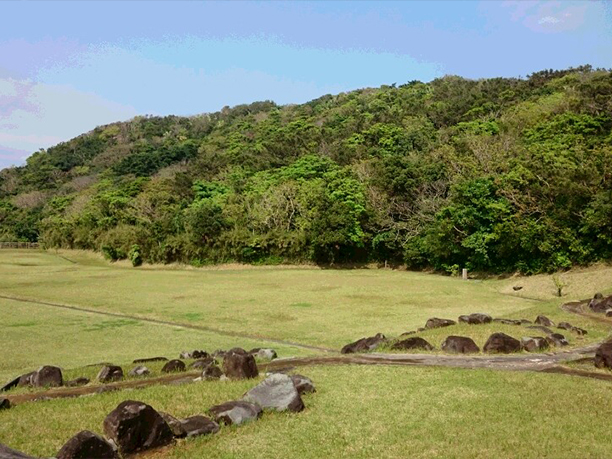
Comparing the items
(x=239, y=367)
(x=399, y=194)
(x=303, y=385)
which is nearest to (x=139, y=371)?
(x=239, y=367)

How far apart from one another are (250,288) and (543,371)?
28.6 meters

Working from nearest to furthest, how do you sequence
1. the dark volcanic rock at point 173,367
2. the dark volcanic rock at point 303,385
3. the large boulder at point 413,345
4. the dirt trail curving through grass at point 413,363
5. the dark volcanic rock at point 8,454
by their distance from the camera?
the dark volcanic rock at point 8,454
the dark volcanic rock at point 303,385
the dirt trail curving through grass at point 413,363
the dark volcanic rock at point 173,367
the large boulder at point 413,345

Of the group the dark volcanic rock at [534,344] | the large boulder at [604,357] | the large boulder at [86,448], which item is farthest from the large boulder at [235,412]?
the dark volcanic rock at [534,344]

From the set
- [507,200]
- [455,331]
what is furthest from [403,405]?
[507,200]

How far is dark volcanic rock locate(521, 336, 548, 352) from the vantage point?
1547 centimetres

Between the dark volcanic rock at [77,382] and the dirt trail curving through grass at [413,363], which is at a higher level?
the dirt trail curving through grass at [413,363]

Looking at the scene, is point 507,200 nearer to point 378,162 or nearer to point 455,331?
point 378,162

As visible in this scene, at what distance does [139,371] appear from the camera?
13.8 m

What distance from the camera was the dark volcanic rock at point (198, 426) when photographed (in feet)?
28.2

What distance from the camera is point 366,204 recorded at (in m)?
56.7

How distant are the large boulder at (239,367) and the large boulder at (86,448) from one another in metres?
4.78

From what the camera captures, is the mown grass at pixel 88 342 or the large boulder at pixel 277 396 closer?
the large boulder at pixel 277 396

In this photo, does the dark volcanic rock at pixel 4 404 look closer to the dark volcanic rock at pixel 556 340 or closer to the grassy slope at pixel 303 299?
the grassy slope at pixel 303 299

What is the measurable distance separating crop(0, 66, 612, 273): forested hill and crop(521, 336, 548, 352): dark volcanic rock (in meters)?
23.3
